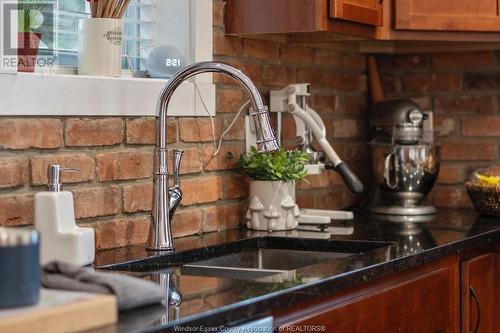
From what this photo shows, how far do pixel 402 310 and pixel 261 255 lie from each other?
44 cm

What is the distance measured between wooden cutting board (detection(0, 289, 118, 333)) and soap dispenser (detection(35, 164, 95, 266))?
0.45 m

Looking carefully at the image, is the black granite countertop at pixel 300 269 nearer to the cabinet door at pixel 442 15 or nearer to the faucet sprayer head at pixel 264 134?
the faucet sprayer head at pixel 264 134

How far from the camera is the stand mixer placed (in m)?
3.08

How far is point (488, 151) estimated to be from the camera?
335 cm

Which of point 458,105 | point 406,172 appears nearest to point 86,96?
point 406,172

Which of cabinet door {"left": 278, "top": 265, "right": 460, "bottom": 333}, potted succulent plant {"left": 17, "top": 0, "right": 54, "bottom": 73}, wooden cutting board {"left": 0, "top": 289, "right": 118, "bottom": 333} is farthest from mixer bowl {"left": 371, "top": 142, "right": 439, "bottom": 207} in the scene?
wooden cutting board {"left": 0, "top": 289, "right": 118, "bottom": 333}

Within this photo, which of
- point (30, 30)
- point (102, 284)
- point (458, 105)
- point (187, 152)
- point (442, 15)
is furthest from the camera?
point (458, 105)

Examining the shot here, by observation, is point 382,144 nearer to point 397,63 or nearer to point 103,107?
point 397,63

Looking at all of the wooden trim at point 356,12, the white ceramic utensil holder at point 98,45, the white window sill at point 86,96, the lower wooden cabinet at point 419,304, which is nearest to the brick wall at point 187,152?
the white window sill at point 86,96

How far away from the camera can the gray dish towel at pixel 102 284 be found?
4.71 ft

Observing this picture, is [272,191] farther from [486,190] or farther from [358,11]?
[486,190]

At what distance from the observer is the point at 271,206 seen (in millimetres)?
2635

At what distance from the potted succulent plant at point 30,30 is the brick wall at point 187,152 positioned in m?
0.13

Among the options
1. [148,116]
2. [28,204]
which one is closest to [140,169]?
[148,116]
